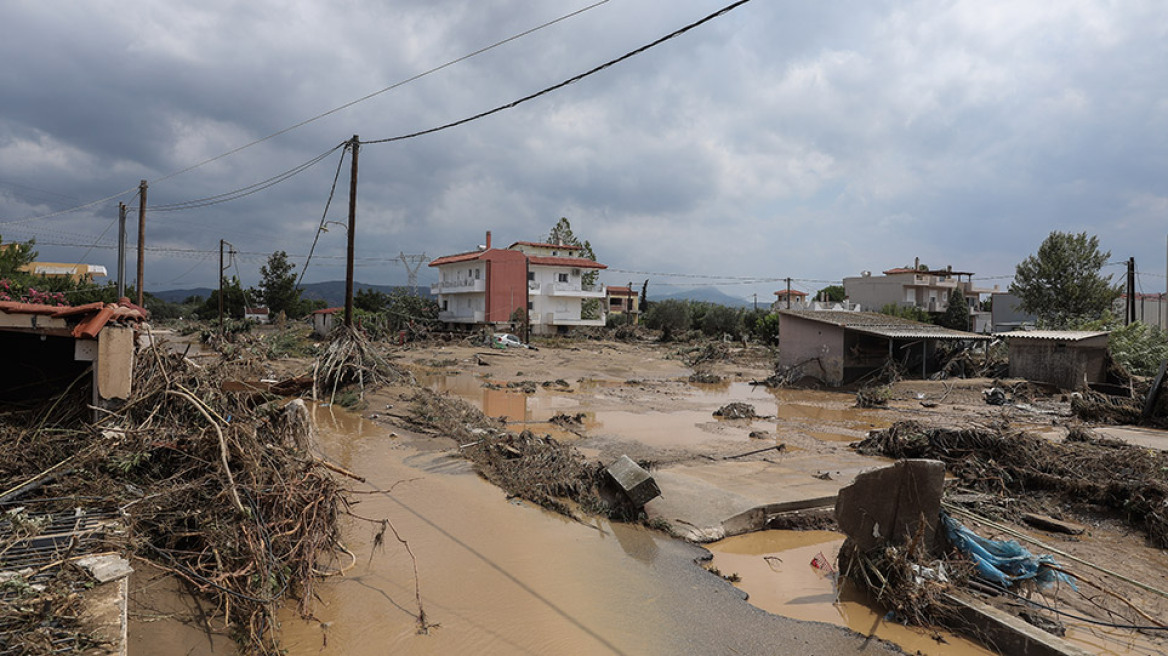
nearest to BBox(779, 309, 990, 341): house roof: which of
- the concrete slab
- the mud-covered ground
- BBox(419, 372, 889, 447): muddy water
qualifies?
the mud-covered ground

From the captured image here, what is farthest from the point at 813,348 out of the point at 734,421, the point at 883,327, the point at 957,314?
the point at 957,314

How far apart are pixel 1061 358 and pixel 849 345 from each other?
674cm

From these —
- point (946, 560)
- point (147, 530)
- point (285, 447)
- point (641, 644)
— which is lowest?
point (641, 644)

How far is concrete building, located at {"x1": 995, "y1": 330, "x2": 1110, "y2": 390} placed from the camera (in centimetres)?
2077

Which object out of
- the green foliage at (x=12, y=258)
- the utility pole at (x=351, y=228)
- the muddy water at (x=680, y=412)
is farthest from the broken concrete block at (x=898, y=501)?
the green foliage at (x=12, y=258)

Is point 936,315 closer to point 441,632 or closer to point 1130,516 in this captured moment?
point 1130,516

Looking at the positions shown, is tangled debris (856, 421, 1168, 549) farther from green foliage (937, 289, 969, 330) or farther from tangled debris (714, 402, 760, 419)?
green foliage (937, 289, 969, 330)

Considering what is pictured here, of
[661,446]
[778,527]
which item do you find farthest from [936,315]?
[778,527]

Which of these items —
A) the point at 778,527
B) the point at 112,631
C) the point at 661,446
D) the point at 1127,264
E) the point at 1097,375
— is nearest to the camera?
the point at 112,631

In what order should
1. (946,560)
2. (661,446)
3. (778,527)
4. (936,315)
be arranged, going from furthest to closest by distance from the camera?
(936,315) → (661,446) → (778,527) → (946,560)

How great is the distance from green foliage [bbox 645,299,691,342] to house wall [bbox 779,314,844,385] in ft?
85.6

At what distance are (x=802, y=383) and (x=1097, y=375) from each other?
31.0 ft

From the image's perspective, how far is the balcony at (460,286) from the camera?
49.6m

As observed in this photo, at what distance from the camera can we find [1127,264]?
3095cm
